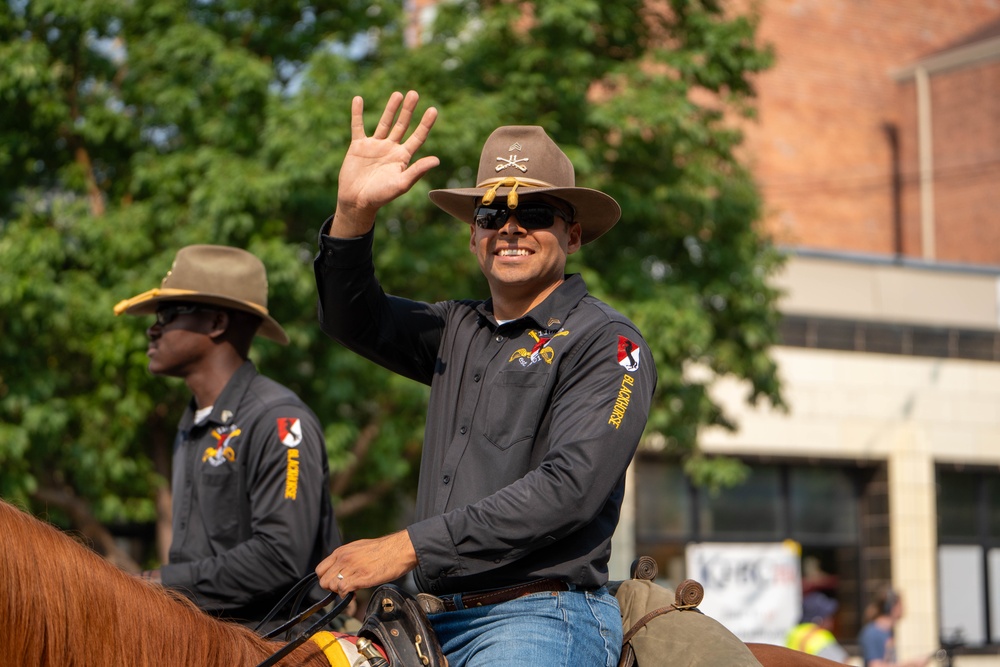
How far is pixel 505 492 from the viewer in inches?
124

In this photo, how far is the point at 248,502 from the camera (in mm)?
4758

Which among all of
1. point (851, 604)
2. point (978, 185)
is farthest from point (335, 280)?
point (978, 185)

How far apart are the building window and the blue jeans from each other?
18590 millimetres

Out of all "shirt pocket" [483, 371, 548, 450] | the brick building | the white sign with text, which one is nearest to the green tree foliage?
the white sign with text

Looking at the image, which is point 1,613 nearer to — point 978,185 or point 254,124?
point 254,124

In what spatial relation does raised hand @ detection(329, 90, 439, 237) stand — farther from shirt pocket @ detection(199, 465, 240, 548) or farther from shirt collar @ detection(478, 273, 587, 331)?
shirt pocket @ detection(199, 465, 240, 548)

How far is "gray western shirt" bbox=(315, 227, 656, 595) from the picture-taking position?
3135mm

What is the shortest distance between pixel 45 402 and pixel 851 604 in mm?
13762

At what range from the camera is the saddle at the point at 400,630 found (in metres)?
3.19

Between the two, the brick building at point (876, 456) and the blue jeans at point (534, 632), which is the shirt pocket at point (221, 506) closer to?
the blue jeans at point (534, 632)

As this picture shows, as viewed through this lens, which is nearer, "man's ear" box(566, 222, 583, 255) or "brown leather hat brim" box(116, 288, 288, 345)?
"man's ear" box(566, 222, 583, 255)

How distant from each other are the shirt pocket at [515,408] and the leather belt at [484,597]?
0.36m

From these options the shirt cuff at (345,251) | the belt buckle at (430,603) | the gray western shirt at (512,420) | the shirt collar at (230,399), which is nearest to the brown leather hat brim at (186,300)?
the shirt collar at (230,399)

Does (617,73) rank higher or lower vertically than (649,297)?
higher
